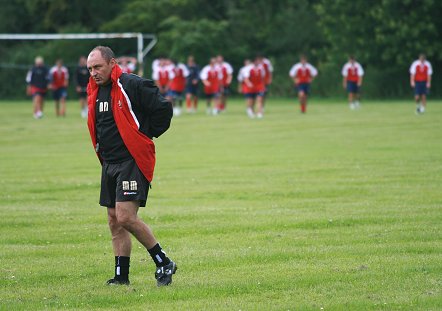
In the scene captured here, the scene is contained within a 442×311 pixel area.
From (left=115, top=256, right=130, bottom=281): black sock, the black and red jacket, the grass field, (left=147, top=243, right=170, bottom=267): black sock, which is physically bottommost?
the grass field

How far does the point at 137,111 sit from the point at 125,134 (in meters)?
0.27

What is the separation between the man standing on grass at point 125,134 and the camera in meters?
8.71

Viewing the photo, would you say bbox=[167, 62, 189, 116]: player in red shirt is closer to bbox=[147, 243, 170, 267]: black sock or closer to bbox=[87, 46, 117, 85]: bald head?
bbox=[147, 243, 170, 267]: black sock

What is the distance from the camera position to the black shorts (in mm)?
8680

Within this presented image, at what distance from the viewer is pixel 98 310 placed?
26.4 ft

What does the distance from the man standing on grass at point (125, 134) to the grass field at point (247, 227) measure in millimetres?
607

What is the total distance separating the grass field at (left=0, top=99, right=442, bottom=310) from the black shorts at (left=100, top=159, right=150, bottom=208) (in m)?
0.82

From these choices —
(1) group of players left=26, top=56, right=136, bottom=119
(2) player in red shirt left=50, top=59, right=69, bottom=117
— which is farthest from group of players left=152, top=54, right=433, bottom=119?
(2) player in red shirt left=50, top=59, right=69, bottom=117

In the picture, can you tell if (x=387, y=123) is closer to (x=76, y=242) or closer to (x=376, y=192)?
(x=376, y=192)

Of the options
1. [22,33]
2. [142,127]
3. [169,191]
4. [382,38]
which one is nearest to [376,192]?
[169,191]

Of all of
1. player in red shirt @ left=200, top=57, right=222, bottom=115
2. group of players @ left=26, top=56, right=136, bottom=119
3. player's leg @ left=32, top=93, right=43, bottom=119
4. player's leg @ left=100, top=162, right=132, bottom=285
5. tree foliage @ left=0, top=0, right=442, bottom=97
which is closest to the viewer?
player's leg @ left=100, top=162, right=132, bottom=285

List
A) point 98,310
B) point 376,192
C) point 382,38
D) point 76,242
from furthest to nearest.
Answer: point 382,38 → point 376,192 → point 76,242 → point 98,310

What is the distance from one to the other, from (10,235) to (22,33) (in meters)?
60.1

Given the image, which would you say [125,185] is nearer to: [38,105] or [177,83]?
[38,105]
